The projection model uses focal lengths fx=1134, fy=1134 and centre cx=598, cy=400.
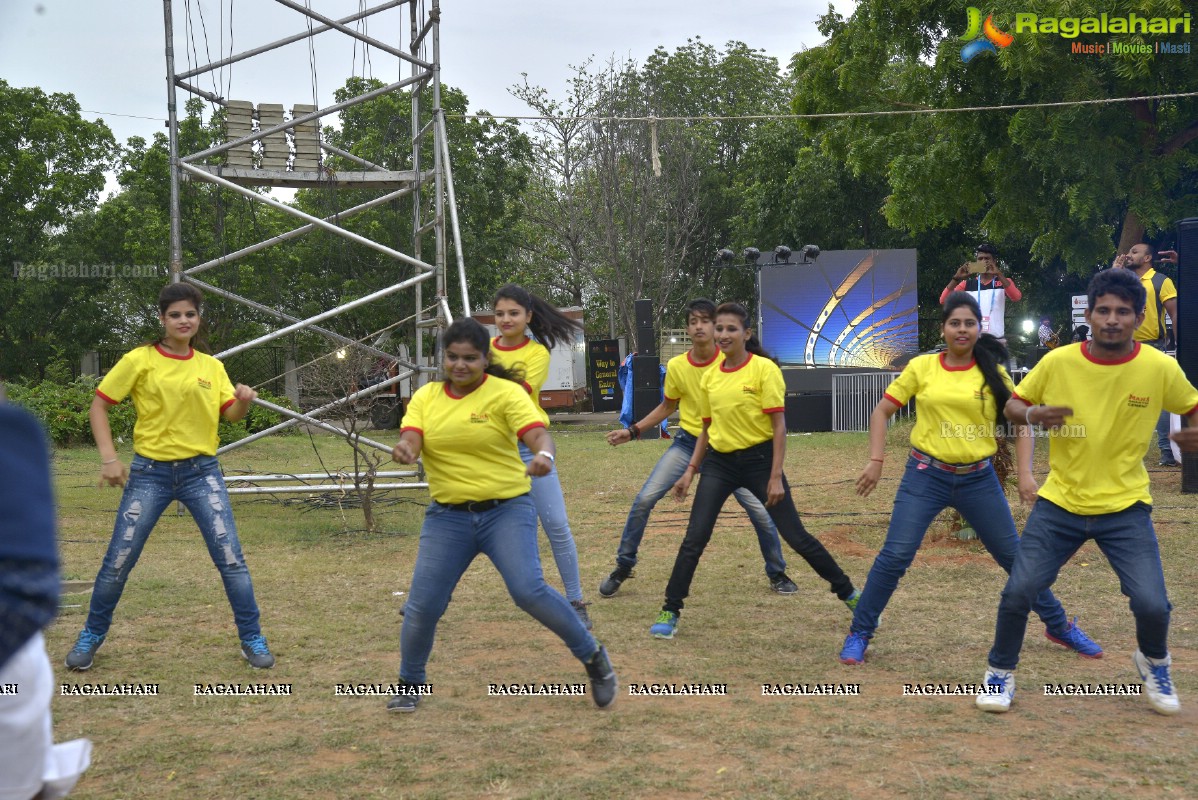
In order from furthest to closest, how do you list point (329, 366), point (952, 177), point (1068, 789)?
1. point (952, 177)
2. point (329, 366)
3. point (1068, 789)

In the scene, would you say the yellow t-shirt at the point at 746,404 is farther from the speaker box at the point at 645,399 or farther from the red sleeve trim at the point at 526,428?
the speaker box at the point at 645,399

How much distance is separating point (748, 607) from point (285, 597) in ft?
10.1

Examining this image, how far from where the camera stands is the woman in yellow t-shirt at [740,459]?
6.41 m

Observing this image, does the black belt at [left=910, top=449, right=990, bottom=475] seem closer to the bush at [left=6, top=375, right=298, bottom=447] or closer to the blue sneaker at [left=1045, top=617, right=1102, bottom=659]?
the blue sneaker at [left=1045, top=617, right=1102, bottom=659]

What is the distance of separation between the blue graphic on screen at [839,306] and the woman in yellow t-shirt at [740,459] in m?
21.1

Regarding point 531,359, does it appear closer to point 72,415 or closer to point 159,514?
point 159,514

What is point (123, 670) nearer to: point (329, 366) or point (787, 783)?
point (787, 783)

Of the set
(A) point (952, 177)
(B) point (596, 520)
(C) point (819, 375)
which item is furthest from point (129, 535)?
(C) point (819, 375)

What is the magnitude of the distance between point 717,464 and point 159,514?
9.91ft

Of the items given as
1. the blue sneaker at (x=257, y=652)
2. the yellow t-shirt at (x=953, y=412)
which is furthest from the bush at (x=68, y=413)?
the yellow t-shirt at (x=953, y=412)

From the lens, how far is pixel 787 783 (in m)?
4.15

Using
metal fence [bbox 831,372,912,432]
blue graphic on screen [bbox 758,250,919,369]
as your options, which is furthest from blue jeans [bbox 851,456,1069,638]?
blue graphic on screen [bbox 758,250,919,369]

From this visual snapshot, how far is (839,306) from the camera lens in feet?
90.7

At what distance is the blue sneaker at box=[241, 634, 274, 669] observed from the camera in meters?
5.76
